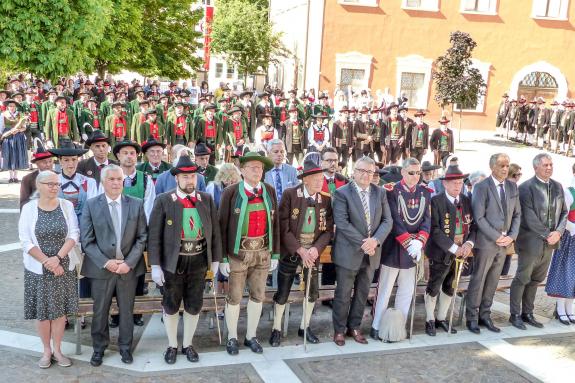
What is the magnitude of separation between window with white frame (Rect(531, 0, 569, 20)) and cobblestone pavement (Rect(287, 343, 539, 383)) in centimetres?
2611

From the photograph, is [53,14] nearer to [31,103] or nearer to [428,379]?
[31,103]

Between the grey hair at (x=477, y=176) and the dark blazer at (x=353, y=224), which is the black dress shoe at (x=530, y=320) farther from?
the dark blazer at (x=353, y=224)

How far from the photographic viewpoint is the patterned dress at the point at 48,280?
5.78 meters

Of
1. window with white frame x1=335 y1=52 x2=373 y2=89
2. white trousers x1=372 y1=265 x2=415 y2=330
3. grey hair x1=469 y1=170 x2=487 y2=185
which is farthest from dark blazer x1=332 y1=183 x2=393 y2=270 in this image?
window with white frame x1=335 y1=52 x2=373 y2=89

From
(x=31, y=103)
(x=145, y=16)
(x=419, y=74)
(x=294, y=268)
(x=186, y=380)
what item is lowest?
(x=186, y=380)

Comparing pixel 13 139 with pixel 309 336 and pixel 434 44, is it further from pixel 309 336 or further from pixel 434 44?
pixel 434 44

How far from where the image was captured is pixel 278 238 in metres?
6.52

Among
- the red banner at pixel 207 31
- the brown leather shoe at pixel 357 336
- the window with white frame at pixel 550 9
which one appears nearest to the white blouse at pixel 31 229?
the brown leather shoe at pixel 357 336

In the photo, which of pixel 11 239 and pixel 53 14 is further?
pixel 53 14

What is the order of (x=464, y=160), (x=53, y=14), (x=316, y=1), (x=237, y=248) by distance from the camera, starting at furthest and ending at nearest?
(x=316, y=1), (x=464, y=160), (x=53, y=14), (x=237, y=248)

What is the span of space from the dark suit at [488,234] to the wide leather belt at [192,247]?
3401mm

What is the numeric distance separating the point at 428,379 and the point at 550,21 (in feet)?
89.6

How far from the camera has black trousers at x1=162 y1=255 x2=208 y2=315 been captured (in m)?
6.09

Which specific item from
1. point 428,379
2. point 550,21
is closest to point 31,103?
point 428,379
